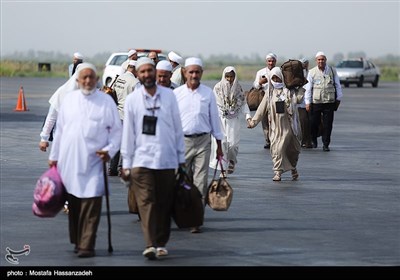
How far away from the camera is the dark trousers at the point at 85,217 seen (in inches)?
447

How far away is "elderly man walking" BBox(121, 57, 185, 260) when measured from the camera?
37.4 ft

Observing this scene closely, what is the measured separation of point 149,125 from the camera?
11.4 meters

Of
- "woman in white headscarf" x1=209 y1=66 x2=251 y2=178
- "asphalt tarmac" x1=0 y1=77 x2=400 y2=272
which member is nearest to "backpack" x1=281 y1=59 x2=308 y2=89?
"woman in white headscarf" x1=209 y1=66 x2=251 y2=178

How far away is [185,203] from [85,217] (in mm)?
987

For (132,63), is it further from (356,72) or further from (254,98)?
(356,72)

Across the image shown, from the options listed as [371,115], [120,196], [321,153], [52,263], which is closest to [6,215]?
[120,196]

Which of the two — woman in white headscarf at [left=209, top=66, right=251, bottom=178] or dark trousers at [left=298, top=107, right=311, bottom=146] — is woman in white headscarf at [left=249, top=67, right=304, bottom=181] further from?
dark trousers at [left=298, top=107, right=311, bottom=146]

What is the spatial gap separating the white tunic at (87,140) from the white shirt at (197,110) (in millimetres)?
2085

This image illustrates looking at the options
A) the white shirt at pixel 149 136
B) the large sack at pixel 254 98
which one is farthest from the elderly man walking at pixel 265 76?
the white shirt at pixel 149 136

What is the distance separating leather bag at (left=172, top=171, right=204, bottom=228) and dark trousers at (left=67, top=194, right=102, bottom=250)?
77 centimetres

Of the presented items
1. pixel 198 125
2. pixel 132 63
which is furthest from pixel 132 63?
pixel 198 125
